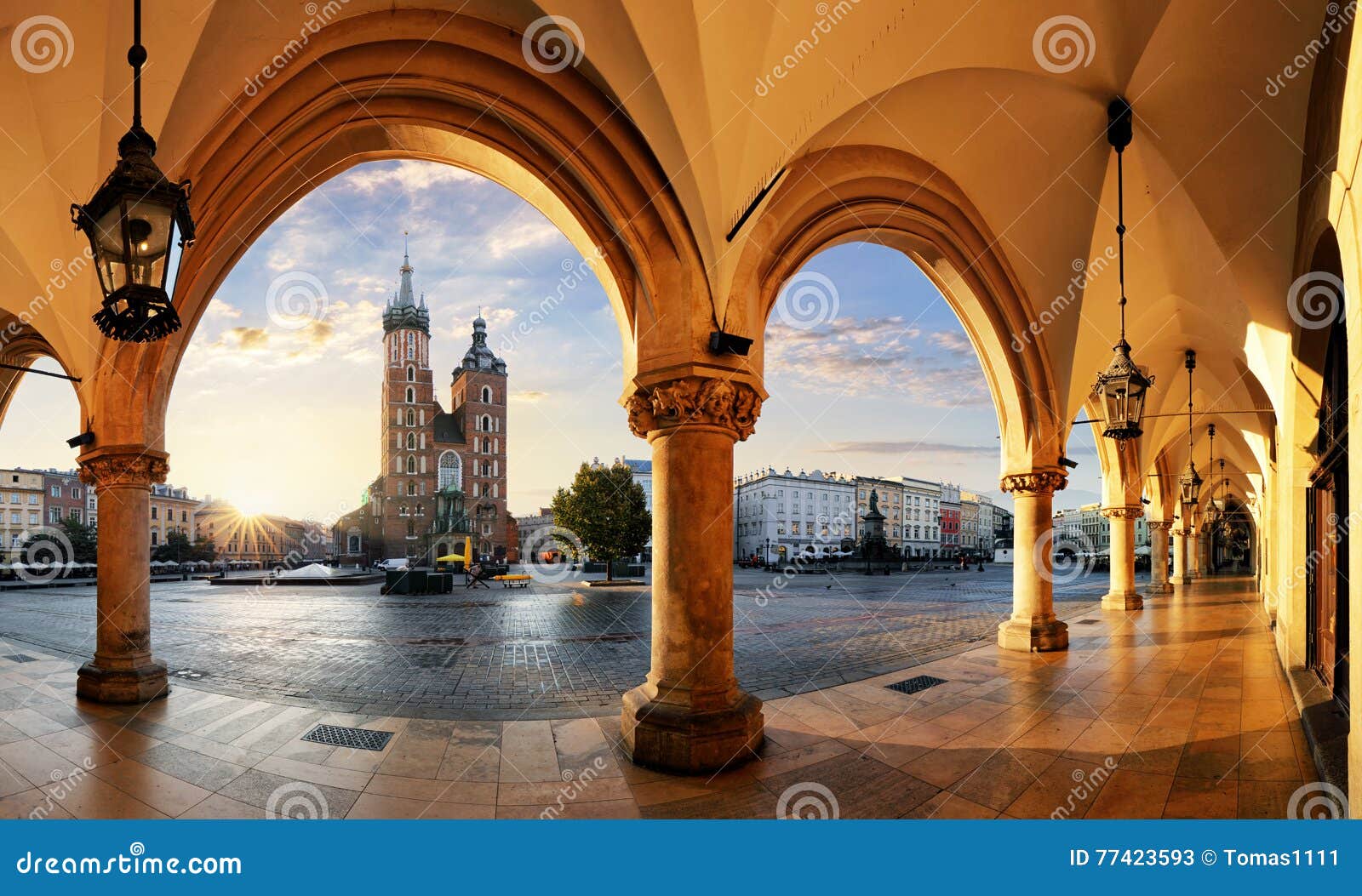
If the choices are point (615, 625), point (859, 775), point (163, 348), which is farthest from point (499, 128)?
point (615, 625)

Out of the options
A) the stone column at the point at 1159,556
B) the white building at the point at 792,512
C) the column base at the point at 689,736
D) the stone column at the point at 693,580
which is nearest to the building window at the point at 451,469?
the white building at the point at 792,512

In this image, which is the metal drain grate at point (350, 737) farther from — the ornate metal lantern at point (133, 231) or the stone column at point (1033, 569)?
the stone column at point (1033, 569)

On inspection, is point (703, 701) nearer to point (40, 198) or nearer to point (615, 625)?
point (40, 198)

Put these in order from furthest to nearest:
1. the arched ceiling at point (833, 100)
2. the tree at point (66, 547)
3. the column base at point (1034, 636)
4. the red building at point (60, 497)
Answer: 1. the red building at point (60, 497)
2. the tree at point (66, 547)
3. the column base at point (1034, 636)
4. the arched ceiling at point (833, 100)

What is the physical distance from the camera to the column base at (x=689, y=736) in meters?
4.47

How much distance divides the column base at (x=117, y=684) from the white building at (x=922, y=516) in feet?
264

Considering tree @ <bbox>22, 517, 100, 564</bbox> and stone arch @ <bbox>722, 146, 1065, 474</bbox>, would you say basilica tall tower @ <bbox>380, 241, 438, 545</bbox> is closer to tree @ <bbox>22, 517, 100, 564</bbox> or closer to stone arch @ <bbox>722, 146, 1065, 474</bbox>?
tree @ <bbox>22, 517, 100, 564</bbox>

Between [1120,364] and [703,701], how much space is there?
16.0 ft

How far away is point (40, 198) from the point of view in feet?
19.8

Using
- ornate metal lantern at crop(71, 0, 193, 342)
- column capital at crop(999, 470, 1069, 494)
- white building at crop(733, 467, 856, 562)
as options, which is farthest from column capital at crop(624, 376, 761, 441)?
white building at crop(733, 467, 856, 562)

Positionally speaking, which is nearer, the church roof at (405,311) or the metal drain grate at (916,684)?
the metal drain grate at (916,684)

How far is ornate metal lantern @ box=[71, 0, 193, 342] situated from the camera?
9.64ft

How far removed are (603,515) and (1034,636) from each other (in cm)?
2263

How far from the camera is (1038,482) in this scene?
933cm
